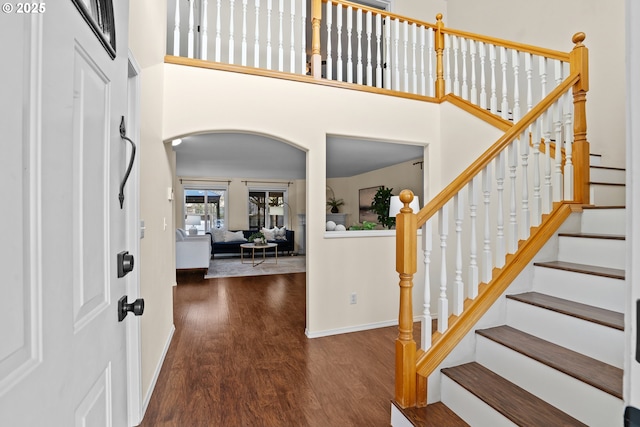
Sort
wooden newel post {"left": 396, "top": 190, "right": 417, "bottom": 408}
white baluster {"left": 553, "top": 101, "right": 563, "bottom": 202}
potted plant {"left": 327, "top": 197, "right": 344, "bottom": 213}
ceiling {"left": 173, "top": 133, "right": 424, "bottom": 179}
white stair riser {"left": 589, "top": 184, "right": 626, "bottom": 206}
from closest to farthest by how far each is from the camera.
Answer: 1. wooden newel post {"left": 396, "top": 190, "right": 417, "bottom": 408}
2. white baluster {"left": 553, "top": 101, "right": 563, "bottom": 202}
3. white stair riser {"left": 589, "top": 184, "right": 626, "bottom": 206}
4. ceiling {"left": 173, "top": 133, "right": 424, "bottom": 179}
5. potted plant {"left": 327, "top": 197, "right": 344, "bottom": 213}

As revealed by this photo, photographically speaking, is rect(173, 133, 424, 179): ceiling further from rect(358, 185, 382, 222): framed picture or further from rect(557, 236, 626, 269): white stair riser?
rect(557, 236, 626, 269): white stair riser

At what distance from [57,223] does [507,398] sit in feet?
6.14

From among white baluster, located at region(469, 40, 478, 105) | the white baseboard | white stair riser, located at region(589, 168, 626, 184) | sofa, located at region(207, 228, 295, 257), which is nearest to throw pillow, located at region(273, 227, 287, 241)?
sofa, located at region(207, 228, 295, 257)

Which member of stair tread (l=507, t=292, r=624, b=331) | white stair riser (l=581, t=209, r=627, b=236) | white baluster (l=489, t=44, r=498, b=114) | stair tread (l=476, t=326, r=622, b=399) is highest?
white baluster (l=489, t=44, r=498, b=114)

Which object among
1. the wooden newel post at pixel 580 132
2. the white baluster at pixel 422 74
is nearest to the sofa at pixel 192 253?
the white baluster at pixel 422 74

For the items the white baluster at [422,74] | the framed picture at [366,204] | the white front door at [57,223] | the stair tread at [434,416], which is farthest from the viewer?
the framed picture at [366,204]

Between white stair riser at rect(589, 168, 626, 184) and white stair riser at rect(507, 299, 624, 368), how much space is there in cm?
160

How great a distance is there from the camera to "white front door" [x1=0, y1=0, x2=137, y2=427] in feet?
1.40

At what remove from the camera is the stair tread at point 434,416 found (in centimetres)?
155

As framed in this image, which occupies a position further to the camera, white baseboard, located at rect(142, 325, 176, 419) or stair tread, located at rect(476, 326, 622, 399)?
white baseboard, located at rect(142, 325, 176, 419)

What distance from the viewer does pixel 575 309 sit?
1.63 metres

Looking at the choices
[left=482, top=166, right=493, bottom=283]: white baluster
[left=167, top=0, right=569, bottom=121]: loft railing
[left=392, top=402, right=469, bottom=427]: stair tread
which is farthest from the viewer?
[left=167, top=0, right=569, bottom=121]: loft railing

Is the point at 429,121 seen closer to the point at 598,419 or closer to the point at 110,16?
the point at 598,419

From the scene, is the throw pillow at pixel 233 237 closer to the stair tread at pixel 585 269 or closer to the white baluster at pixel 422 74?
the white baluster at pixel 422 74
